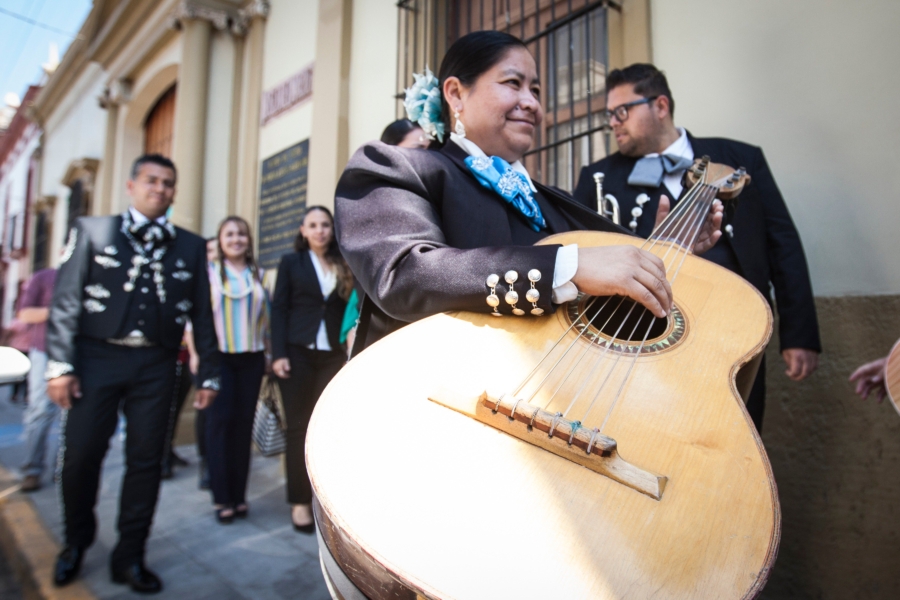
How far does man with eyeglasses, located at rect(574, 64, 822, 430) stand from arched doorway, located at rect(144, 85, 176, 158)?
7.17 metres

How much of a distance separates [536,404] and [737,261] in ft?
5.20

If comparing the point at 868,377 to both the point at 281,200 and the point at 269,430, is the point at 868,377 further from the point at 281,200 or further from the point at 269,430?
the point at 281,200

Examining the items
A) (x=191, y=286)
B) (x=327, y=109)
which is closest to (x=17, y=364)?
(x=191, y=286)

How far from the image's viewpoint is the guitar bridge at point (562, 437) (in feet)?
2.42

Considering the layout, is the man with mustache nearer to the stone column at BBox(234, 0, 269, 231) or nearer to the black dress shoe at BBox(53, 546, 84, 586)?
the black dress shoe at BBox(53, 546, 84, 586)

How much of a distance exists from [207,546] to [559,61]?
359cm

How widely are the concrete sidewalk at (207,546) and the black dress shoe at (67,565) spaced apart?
0.22ft

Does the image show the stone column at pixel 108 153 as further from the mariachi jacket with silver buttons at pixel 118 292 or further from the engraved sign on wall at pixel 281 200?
the mariachi jacket with silver buttons at pixel 118 292

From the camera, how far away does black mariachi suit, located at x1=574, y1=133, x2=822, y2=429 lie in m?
2.11

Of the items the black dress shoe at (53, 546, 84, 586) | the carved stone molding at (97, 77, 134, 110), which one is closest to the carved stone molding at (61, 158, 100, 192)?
the carved stone molding at (97, 77, 134, 110)

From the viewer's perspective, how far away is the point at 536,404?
34.3 inches

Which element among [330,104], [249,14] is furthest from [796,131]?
[249,14]

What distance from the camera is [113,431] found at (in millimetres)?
2486

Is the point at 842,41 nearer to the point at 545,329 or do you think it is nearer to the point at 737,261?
the point at 737,261
